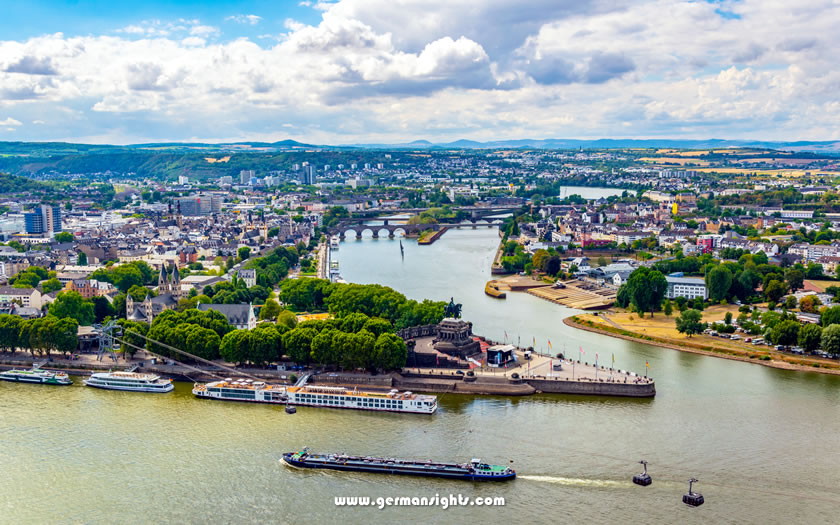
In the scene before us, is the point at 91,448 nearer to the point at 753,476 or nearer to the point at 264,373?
the point at 264,373

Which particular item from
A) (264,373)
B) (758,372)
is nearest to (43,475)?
(264,373)

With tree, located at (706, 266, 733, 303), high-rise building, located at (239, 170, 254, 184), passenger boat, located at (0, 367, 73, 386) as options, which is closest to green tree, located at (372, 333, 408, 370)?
passenger boat, located at (0, 367, 73, 386)

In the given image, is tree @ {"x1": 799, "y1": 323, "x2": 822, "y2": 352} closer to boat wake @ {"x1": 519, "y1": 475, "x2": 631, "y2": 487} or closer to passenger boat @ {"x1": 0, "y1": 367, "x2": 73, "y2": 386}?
boat wake @ {"x1": 519, "y1": 475, "x2": 631, "y2": 487}

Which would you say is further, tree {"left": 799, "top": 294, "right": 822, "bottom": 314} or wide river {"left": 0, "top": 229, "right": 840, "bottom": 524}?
tree {"left": 799, "top": 294, "right": 822, "bottom": 314}

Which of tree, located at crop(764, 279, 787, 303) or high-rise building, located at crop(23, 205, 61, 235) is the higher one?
high-rise building, located at crop(23, 205, 61, 235)

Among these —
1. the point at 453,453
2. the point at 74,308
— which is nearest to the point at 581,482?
the point at 453,453

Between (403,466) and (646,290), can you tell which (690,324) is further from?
(403,466)
